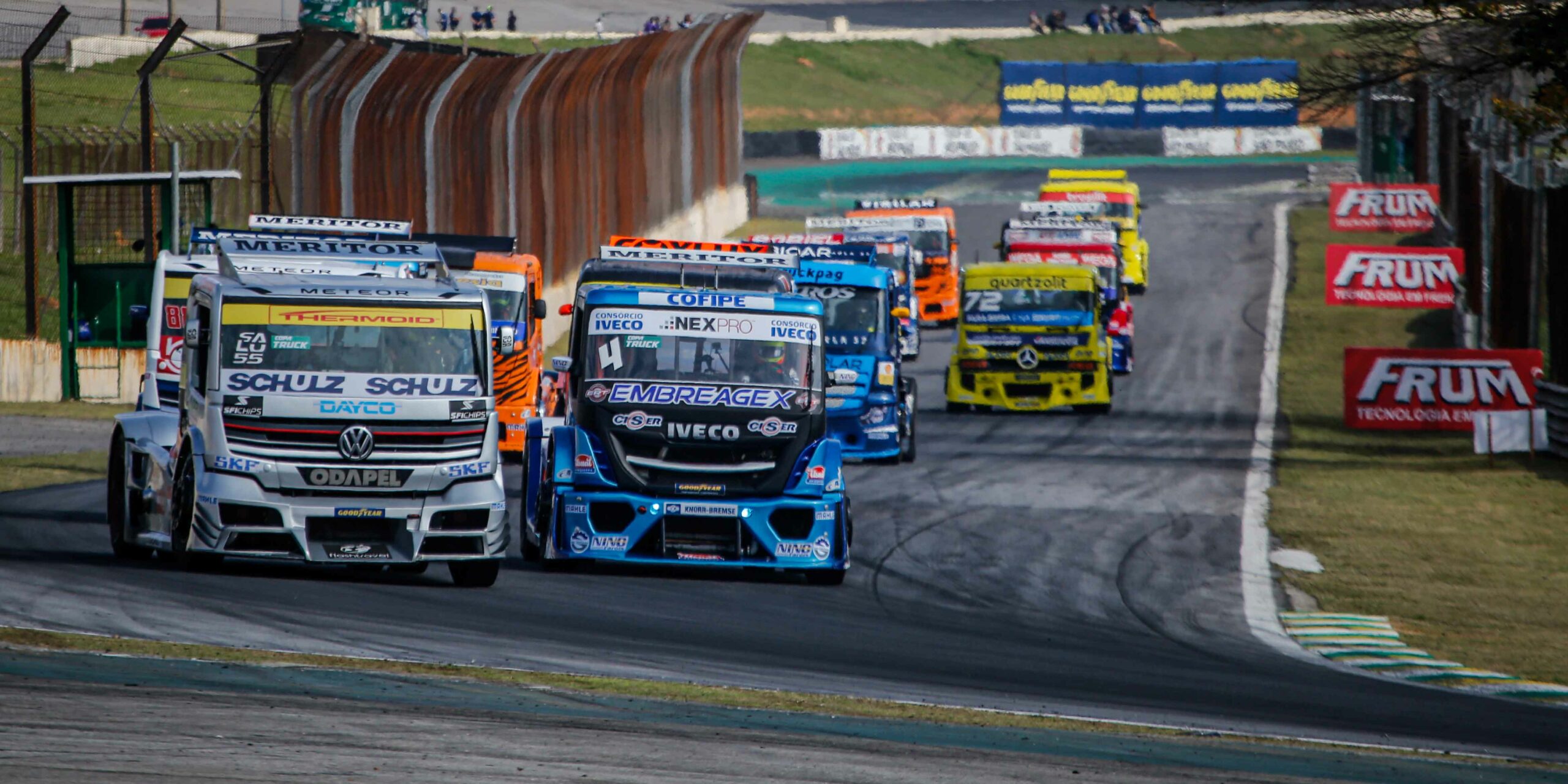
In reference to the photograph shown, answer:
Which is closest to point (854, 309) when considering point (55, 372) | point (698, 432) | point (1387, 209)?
point (698, 432)

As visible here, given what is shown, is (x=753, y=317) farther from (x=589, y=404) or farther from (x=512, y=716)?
(x=512, y=716)

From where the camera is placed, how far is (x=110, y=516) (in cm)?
1316

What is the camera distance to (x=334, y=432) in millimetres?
11578

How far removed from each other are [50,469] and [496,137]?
1341 centimetres

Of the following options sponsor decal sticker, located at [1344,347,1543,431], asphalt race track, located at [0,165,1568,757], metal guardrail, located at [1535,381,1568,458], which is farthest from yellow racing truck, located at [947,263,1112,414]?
metal guardrail, located at [1535,381,1568,458]

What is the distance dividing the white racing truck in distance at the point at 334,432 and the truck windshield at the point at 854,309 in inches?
366

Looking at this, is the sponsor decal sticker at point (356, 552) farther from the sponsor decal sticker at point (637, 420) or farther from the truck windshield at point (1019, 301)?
the truck windshield at point (1019, 301)

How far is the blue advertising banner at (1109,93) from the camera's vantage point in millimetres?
74625

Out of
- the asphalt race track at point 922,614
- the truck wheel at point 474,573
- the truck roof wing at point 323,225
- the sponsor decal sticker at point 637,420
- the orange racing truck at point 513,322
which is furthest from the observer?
the orange racing truck at point 513,322

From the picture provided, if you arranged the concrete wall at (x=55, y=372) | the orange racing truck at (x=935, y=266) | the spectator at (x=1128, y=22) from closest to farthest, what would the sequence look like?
1. the concrete wall at (x=55, y=372)
2. the orange racing truck at (x=935, y=266)
3. the spectator at (x=1128, y=22)

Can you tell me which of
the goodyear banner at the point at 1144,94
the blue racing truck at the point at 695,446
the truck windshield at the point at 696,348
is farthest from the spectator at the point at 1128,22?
the truck windshield at the point at 696,348

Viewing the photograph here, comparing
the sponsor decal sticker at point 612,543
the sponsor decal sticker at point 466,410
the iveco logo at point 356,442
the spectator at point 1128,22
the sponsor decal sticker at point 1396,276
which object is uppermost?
the spectator at point 1128,22

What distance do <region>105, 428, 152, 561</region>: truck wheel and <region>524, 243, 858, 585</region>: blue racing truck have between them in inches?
111

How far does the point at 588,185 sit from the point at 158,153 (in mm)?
9105
